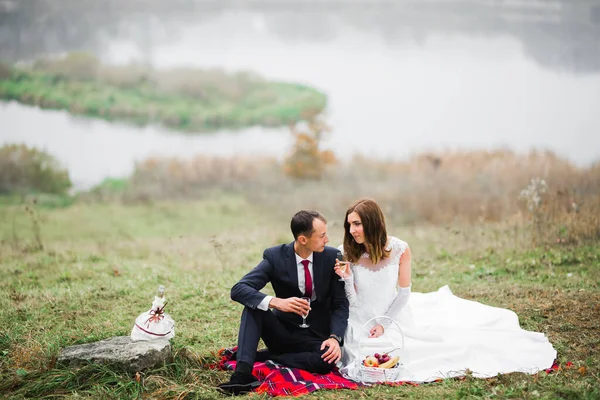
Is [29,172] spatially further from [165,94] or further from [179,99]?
[179,99]

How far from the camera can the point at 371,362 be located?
481cm

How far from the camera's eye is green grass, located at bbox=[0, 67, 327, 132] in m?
20.1

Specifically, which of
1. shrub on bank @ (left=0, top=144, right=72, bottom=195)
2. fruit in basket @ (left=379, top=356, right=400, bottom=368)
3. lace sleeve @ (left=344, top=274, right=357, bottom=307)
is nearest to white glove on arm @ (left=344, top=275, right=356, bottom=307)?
lace sleeve @ (left=344, top=274, right=357, bottom=307)

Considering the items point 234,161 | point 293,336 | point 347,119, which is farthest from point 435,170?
point 293,336

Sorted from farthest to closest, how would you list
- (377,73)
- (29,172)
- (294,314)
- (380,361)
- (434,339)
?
(377,73)
(29,172)
(434,339)
(294,314)
(380,361)

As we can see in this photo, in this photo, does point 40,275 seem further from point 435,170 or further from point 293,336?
point 435,170

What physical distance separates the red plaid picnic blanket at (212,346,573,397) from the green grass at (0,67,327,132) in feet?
51.5

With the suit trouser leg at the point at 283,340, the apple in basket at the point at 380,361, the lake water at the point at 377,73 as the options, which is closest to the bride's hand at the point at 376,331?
the apple in basket at the point at 380,361

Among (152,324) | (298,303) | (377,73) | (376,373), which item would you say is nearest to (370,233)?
(298,303)

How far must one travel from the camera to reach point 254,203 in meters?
17.5

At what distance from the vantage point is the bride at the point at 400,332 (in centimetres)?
499

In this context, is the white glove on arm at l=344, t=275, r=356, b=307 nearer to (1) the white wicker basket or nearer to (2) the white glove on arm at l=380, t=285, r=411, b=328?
(2) the white glove on arm at l=380, t=285, r=411, b=328

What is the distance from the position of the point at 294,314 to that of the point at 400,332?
904 millimetres

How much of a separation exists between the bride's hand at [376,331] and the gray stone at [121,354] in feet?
5.48
